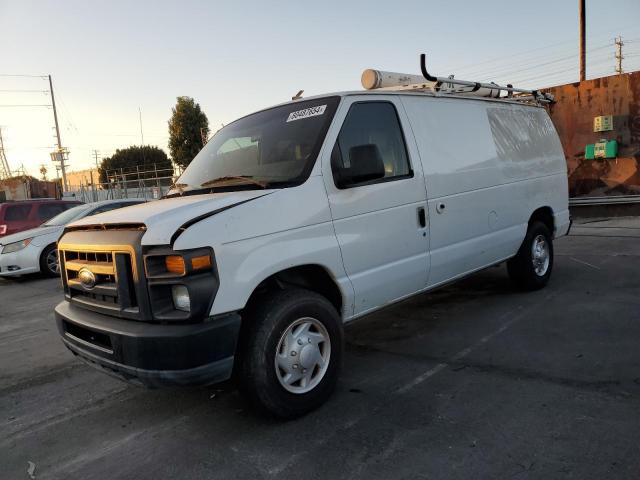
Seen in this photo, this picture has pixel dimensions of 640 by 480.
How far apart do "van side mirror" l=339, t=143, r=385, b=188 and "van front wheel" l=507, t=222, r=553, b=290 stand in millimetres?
2743

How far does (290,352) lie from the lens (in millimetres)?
3045

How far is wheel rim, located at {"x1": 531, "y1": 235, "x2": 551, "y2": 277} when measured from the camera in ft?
18.4

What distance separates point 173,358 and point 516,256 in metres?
4.22

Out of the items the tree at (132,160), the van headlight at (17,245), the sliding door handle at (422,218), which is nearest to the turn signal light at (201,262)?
the sliding door handle at (422,218)

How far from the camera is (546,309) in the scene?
5.05 meters

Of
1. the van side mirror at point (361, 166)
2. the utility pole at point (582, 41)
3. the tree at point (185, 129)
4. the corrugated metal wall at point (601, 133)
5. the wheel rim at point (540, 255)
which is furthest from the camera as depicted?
the tree at point (185, 129)

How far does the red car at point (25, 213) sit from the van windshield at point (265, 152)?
9.23m

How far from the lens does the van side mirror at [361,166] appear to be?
134 inches

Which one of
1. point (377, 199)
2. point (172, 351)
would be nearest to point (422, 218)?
point (377, 199)

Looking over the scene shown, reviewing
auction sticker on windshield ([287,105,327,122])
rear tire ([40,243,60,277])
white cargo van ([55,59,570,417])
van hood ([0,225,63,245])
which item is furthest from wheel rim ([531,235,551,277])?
rear tire ([40,243,60,277])

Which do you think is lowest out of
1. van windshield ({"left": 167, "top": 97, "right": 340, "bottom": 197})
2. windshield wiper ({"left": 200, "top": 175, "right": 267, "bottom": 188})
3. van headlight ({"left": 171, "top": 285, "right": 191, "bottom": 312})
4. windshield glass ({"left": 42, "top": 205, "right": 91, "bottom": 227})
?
van headlight ({"left": 171, "top": 285, "right": 191, "bottom": 312})

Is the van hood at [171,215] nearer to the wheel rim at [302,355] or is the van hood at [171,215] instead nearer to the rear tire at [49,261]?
the wheel rim at [302,355]

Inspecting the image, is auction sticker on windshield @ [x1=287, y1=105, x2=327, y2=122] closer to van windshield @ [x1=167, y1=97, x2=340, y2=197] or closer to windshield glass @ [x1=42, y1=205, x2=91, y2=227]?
van windshield @ [x1=167, y1=97, x2=340, y2=197]

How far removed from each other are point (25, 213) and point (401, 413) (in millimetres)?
11591
